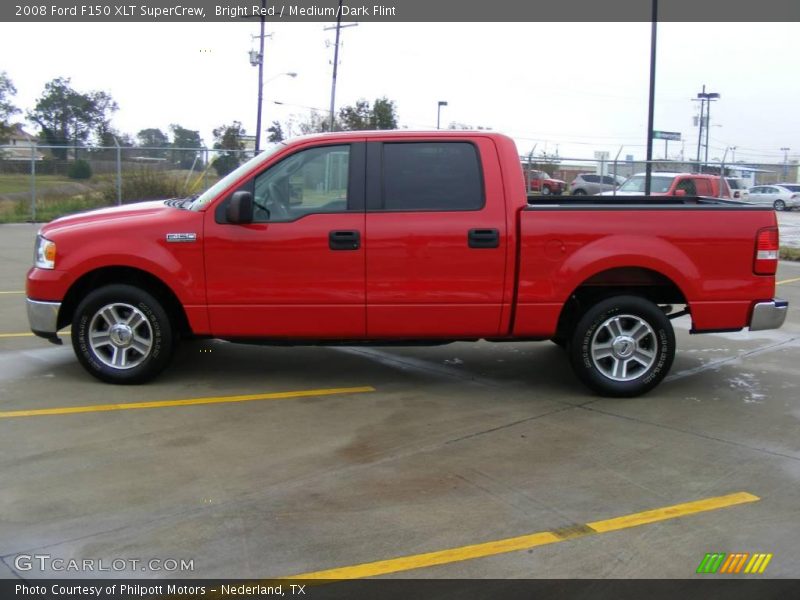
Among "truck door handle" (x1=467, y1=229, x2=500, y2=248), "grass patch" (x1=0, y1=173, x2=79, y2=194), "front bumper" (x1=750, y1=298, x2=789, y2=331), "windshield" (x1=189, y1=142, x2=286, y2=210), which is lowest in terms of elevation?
"front bumper" (x1=750, y1=298, x2=789, y2=331)

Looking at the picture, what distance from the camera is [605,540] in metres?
3.77

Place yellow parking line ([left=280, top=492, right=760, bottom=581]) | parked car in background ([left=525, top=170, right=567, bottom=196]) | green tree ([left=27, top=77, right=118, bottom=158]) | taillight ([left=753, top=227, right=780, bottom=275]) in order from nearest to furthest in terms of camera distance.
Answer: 1. yellow parking line ([left=280, top=492, right=760, bottom=581])
2. taillight ([left=753, top=227, right=780, bottom=275])
3. parked car in background ([left=525, top=170, right=567, bottom=196])
4. green tree ([left=27, top=77, right=118, bottom=158])

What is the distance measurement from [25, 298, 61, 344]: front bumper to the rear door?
2.46 m

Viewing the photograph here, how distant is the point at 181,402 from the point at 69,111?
53.3 meters

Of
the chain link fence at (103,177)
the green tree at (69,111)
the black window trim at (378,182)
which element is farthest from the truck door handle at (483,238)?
the green tree at (69,111)

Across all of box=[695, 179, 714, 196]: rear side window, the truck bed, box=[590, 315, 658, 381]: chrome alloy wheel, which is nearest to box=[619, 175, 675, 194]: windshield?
box=[695, 179, 714, 196]: rear side window

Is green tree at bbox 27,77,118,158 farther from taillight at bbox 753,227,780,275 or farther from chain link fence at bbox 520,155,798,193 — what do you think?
taillight at bbox 753,227,780,275

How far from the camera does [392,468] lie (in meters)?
4.65

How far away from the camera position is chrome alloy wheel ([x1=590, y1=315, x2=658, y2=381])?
617 cm

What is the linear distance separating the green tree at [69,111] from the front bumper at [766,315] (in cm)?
5189

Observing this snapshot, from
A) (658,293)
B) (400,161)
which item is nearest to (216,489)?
(400,161)

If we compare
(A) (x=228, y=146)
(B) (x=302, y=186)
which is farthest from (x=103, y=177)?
(B) (x=302, y=186)

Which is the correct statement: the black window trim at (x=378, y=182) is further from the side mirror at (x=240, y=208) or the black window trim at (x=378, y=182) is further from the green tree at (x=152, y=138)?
the green tree at (x=152, y=138)

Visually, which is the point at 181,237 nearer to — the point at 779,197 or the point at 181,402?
the point at 181,402
